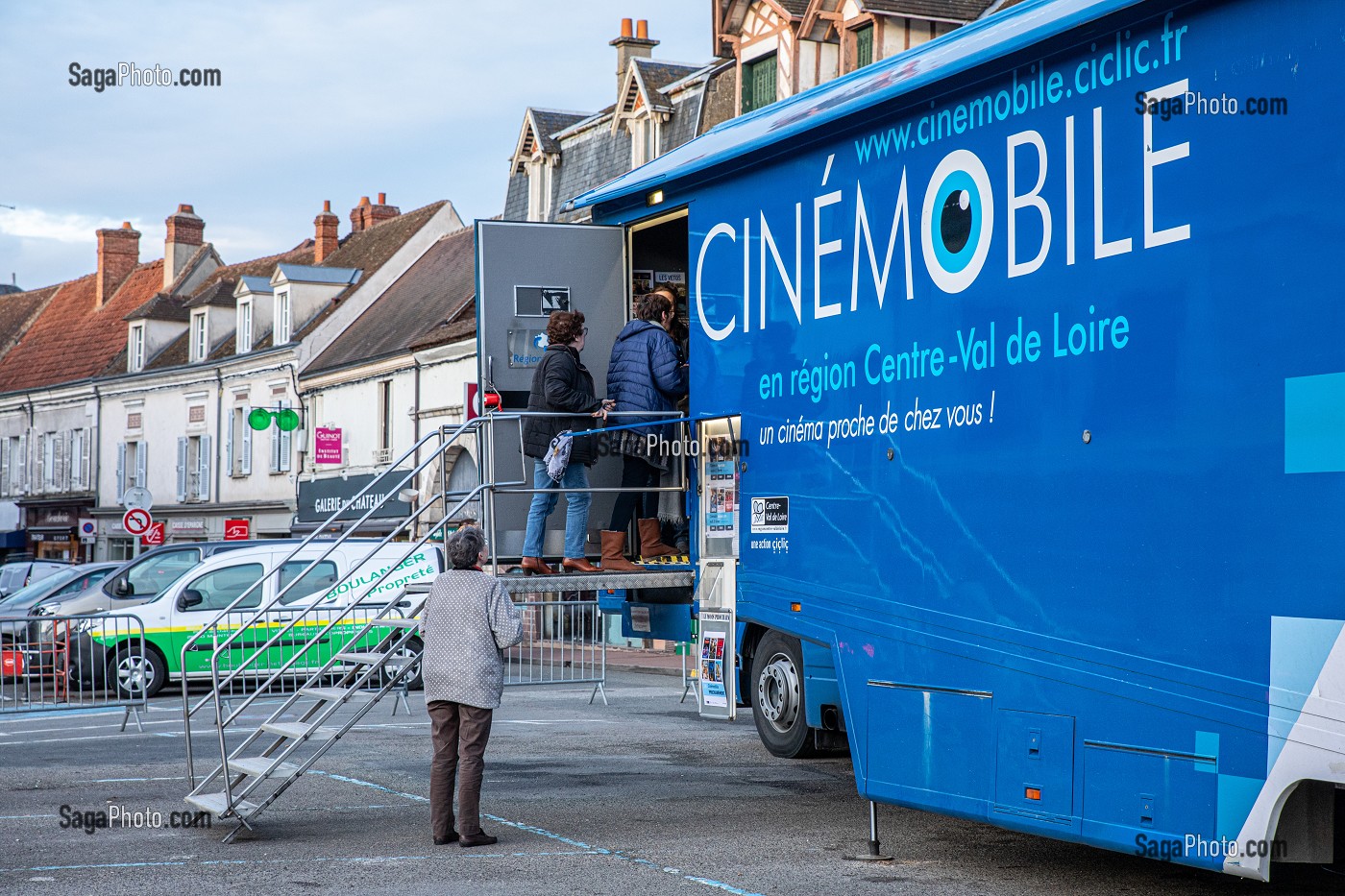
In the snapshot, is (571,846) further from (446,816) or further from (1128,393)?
(1128,393)

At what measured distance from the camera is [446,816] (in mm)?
8617

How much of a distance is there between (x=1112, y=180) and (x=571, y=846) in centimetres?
441

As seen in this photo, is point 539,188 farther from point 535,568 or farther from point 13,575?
point 535,568

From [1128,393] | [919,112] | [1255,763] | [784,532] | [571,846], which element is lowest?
[571,846]

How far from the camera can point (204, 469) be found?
47.9m

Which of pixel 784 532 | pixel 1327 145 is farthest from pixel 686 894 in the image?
pixel 1327 145

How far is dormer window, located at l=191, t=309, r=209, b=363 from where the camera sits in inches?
1907

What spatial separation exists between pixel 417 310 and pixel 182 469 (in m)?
13.2

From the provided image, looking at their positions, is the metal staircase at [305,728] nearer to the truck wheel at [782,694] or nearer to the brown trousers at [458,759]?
the brown trousers at [458,759]

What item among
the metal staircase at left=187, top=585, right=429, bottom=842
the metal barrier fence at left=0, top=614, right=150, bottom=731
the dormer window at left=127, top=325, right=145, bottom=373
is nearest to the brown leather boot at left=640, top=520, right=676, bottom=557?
the metal staircase at left=187, top=585, right=429, bottom=842

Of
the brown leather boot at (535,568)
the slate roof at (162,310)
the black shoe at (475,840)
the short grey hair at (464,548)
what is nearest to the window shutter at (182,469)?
the slate roof at (162,310)

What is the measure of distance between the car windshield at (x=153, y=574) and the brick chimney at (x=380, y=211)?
1151 inches

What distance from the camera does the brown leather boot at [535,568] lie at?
32.9 feet

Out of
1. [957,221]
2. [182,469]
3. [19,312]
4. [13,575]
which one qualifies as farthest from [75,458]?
[957,221]
